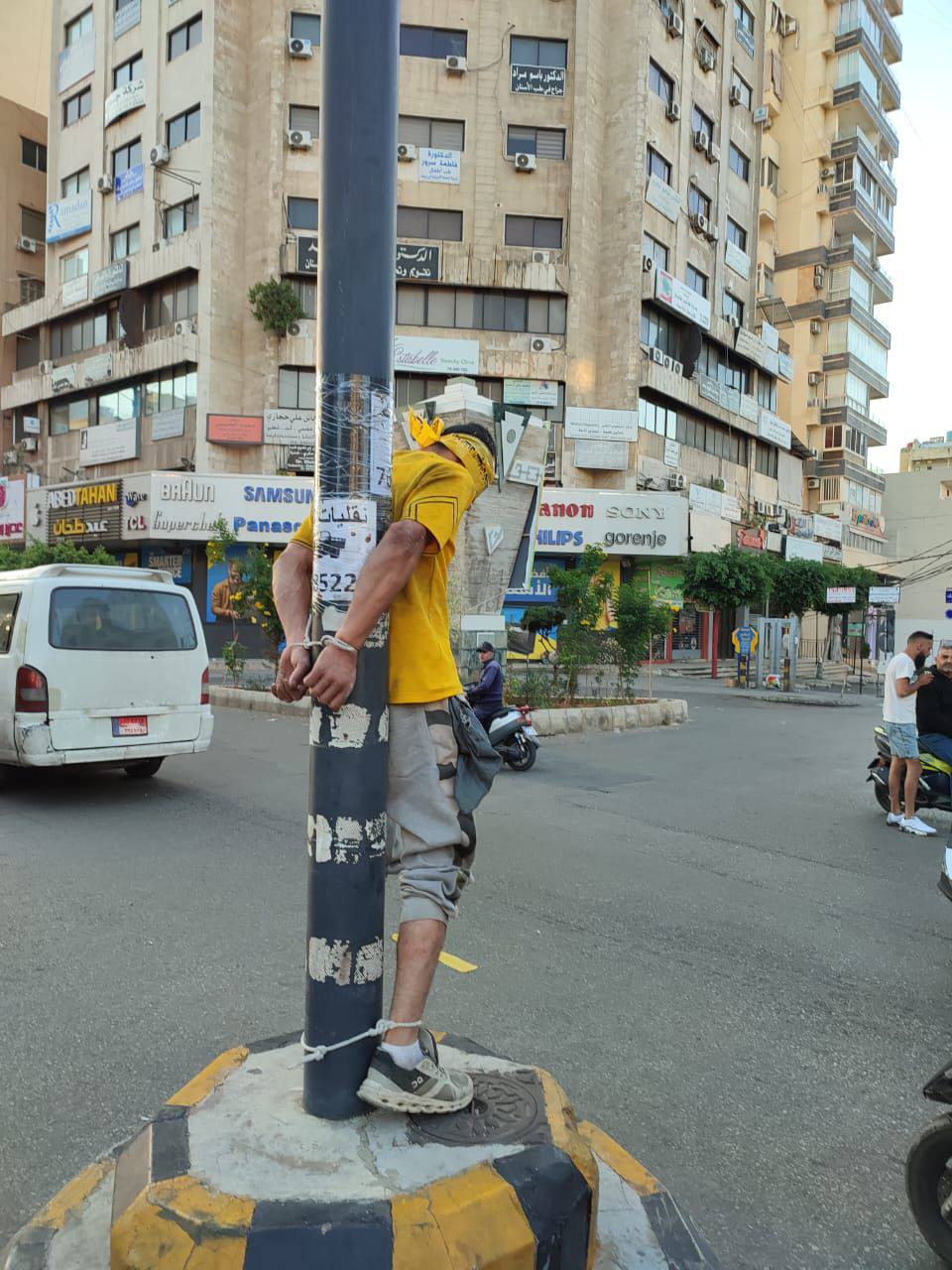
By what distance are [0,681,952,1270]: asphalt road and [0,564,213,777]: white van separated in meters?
0.57

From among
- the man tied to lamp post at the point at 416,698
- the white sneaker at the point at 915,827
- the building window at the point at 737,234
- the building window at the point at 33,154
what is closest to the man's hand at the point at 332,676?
the man tied to lamp post at the point at 416,698

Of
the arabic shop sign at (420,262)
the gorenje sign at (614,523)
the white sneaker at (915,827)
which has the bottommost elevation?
the white sneaker at (915,827)

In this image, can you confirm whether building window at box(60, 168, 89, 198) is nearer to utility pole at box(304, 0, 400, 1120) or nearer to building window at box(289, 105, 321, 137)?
building window at box(289, 105, 321, 137)

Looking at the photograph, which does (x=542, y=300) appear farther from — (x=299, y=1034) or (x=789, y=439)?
(x=299, y=1034)

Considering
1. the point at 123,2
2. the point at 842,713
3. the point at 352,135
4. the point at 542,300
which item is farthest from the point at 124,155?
the point at 352,135

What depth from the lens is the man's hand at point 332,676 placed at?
1973 mm

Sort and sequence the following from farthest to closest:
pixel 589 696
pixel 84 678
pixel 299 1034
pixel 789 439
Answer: pixel 789 439 < pixel 589 696 < pixel 84 678 < pixel 299 1034

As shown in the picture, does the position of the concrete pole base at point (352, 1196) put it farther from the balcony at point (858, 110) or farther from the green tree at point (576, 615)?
the balcony at point (858, 110)

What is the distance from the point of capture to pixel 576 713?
13953 mm

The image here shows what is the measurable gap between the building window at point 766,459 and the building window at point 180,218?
2558cm

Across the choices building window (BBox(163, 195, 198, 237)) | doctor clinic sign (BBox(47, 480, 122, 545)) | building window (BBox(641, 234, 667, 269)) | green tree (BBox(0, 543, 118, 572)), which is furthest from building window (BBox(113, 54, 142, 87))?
building window (BBox(641, 234, 667, 269))

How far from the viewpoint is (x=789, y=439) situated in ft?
136

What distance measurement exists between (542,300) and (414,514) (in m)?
30.7

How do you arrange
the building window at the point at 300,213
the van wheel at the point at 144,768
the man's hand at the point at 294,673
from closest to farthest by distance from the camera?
the man's hand at the point at 294,673, the van wheel at the point at 144,768, the building window at the point at 300,213
